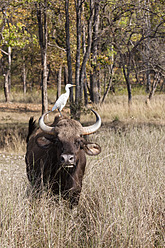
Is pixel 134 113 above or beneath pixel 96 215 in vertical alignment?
beneath

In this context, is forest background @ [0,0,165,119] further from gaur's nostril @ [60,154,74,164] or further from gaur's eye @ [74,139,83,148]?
gaur's nostril @ [60,154,74,164]

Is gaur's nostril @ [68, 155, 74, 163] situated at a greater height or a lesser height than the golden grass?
greater

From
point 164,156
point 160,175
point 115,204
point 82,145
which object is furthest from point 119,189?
point 164,156

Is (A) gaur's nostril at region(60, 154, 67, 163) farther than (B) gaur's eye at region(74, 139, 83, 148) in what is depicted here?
No

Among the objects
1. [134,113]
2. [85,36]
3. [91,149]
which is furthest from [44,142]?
[85,36]

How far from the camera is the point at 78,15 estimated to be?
31.6ft

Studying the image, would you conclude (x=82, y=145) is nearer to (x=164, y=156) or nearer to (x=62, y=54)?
(x=164, y=156)

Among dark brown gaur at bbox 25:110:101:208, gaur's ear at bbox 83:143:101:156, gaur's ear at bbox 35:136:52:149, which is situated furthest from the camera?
gaur's ear at bbox 83:143:101:156

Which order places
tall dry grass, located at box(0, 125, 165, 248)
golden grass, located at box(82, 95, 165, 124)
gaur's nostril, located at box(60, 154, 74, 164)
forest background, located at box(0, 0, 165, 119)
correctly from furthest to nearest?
1. golden grass, located at box(82, 95, 165, 124)
2. forest background, located at box(0, 0, 165, 119)
3. gaur's nostril, located at box(60, 154, 74, 164)
4. tall dry grass, located at box(0, 125, 165, 248)

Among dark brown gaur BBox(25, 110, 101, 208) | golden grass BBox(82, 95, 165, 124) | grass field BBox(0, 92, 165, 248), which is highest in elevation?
dark brown gaur BBox(25, 110, 101, 208)

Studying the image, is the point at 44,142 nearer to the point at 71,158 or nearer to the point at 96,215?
the point at 71,158

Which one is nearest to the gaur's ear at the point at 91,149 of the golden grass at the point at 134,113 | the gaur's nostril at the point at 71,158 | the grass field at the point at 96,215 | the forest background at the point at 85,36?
the grass field at the point at 96,215

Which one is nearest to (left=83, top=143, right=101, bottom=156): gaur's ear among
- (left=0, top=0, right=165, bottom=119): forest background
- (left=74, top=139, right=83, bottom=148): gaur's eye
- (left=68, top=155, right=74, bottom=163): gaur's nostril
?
(left=74, top=139, right=83, bottom=148): gaur's eye

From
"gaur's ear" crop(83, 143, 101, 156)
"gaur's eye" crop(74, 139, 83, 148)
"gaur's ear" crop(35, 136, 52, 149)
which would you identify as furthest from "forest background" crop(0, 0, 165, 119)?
"gaur's eye" crop(74, 139, 83, 148)
